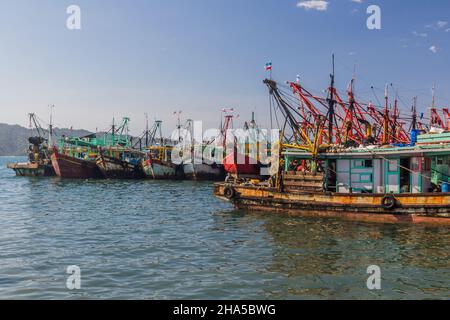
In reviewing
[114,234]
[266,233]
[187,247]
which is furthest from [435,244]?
[114,234]

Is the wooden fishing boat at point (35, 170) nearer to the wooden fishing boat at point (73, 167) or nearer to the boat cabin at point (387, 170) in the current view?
the wooden fishing boat at point (73, 167)

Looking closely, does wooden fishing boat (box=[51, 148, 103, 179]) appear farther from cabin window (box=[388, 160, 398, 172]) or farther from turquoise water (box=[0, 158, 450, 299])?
cabin window (box=[388, 160, 398, 172])

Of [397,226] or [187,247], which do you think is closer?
[187,247]

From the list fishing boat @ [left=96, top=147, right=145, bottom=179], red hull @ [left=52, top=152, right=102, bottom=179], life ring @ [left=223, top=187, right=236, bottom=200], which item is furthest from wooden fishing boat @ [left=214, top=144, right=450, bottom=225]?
red hull @ [left=52, top=152, right=102, bottom=179]

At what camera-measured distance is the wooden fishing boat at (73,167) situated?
56.9 metres

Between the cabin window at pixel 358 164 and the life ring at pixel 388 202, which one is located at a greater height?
the cabin window at pixel 358 164

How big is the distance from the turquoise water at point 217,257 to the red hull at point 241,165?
70.6 ft

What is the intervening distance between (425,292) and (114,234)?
13.3m

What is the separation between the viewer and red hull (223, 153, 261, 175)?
45.2 metres

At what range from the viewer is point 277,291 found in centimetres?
1085
